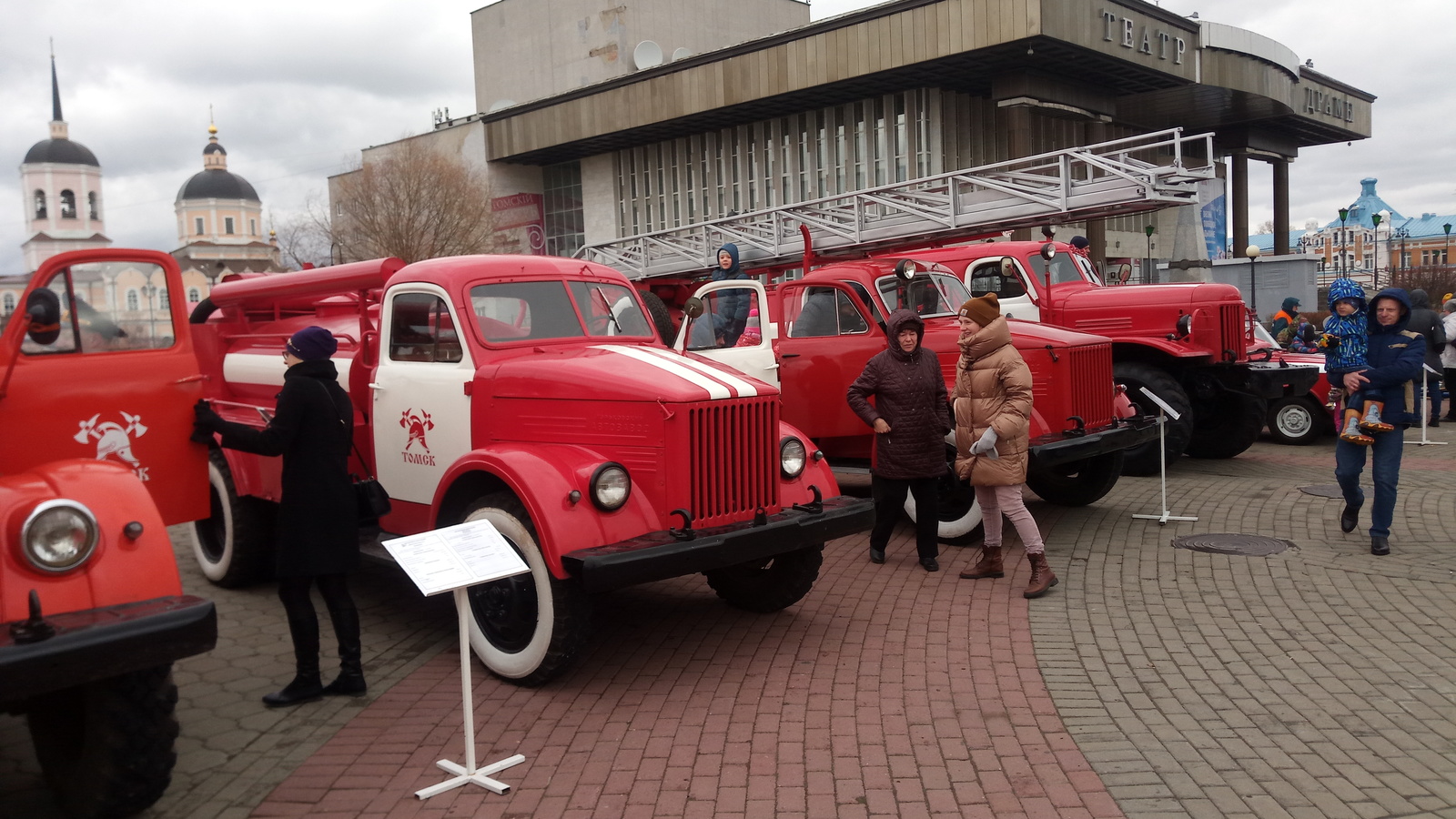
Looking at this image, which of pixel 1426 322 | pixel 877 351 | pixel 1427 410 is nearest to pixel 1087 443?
pixel 877 351

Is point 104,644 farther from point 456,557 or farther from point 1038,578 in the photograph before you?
point 1038,578

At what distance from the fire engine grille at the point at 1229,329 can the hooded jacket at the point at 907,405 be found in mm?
5826

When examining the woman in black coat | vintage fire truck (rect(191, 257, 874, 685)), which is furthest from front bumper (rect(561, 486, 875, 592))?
the woman in black coat

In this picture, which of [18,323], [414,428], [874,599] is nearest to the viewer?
[18,323]

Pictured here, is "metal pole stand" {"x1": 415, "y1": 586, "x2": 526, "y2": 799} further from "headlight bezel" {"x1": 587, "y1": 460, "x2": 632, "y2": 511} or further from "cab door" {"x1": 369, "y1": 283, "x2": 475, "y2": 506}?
"cab door" {"x1": 369, "y1": 283, "x2": 475, "y2": 506}

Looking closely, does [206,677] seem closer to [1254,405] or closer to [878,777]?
[878,777]

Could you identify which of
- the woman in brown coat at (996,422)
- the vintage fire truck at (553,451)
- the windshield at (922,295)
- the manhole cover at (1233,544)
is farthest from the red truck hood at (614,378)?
the manhole cover at (1233,544)

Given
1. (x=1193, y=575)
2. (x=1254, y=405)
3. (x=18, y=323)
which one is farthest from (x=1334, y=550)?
(x=18, y=323)

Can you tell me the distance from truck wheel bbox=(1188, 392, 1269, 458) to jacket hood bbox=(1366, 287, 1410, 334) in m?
4.71

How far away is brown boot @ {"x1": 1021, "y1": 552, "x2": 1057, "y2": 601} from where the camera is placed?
Result: 6711 mm

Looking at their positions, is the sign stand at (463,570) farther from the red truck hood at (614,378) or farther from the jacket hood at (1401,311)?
the jacket hood at (1401,311)

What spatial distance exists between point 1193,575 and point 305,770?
223 inches

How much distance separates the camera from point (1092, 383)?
862 cm

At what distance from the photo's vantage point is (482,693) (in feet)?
17.4
